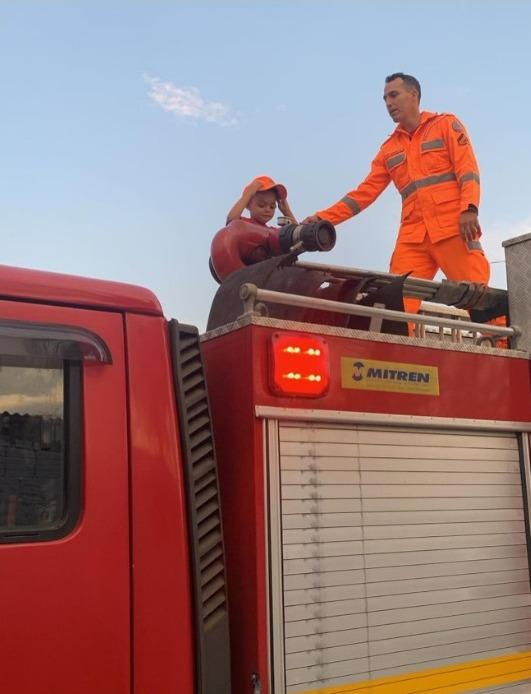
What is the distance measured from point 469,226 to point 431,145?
0.61 m

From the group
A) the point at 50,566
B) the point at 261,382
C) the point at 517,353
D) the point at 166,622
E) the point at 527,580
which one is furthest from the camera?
the point at 517,353

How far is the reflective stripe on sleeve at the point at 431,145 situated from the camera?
166 inches

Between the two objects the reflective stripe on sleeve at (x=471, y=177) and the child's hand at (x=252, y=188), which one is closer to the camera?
the child's hand at (x=252, y=188)

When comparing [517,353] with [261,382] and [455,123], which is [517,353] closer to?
[261,382]

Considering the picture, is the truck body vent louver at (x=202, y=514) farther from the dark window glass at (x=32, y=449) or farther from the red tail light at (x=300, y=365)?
the dark window glass at (x=32, y=449)

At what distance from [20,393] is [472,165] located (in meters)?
3.05

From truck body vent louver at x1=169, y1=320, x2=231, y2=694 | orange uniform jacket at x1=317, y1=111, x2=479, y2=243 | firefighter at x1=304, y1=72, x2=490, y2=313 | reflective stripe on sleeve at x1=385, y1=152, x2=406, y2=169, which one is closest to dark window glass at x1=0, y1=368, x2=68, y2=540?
truck body vent louver at x1=169, y1=320, x2=231, y2=694

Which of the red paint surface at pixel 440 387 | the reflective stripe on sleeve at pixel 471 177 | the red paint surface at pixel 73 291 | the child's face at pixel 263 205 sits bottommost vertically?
the red paint surface at pixel 440 387

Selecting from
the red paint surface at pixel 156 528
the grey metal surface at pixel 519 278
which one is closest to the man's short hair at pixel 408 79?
the grey metal surface at pixel 519 278

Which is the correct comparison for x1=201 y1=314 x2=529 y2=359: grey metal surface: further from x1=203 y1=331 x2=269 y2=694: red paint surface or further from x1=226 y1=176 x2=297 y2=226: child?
x1=226 y1=176 x2=297 y2=226: child

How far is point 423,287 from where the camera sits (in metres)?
3.40

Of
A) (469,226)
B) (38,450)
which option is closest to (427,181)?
(469,226)

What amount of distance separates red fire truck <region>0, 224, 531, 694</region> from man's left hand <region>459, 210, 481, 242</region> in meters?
1.00

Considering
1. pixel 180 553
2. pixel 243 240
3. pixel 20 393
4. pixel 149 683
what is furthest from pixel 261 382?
pixel 243 240
